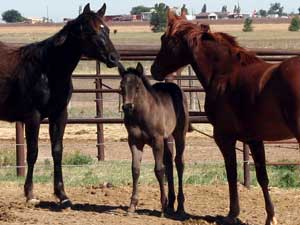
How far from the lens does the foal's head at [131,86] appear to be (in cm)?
737

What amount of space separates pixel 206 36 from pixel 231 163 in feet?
3.90

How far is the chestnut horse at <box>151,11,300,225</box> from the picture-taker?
6570 millimetres

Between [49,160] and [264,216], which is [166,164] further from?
[49,160]

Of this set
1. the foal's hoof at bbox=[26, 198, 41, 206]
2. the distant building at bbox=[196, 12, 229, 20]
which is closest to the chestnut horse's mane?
the foal's hoof at bbox=[26, 198, 41, 206]

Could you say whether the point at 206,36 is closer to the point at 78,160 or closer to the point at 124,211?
the point at 124,211

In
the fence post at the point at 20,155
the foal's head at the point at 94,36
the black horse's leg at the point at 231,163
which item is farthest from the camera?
the fence post at the point at 20,155

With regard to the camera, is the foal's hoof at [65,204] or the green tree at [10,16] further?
the green tree at [10,16]

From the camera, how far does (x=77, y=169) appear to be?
10.8m

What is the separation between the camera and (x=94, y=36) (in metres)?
7.72

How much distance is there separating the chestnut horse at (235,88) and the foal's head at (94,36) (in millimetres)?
459

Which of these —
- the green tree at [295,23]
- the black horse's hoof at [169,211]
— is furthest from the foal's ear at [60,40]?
the green tree at [295,23]

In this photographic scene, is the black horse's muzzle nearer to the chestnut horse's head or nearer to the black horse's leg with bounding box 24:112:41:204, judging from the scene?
the chestnut horse's head

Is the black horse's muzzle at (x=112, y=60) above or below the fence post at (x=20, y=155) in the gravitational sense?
above

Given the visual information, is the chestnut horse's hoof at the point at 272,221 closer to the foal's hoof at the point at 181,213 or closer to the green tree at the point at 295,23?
the foal's hoof at the point at 181,213
